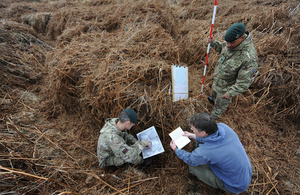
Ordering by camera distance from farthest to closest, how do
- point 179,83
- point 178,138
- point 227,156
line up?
point 179,83 < point 178,138 < point 227,156

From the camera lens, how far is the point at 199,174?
2.17 m

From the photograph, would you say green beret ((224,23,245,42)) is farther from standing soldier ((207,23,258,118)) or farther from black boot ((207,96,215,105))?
Answer: black boot ((207,96,215,105))

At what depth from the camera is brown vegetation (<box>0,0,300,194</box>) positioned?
217 cm

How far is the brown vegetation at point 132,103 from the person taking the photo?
7.11 ft

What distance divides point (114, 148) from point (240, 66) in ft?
8.59

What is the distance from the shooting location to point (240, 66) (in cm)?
224

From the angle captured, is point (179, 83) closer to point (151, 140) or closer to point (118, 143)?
point (151, 140)

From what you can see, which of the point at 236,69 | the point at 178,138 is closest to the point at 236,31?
the point at 236,69

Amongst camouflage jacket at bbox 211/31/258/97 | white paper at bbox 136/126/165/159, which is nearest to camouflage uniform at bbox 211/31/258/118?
camouflage jacket at bbox 211/31/258/97

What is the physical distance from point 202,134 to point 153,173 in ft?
4.35

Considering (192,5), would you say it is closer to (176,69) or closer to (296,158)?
(176,69)

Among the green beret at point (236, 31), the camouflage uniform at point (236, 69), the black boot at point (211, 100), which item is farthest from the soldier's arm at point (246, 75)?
the black boot at point (211, 100)

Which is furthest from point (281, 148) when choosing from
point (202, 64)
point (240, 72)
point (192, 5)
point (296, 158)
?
point (192, 5)

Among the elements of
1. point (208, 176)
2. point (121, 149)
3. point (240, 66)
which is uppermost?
point (240, 66)
